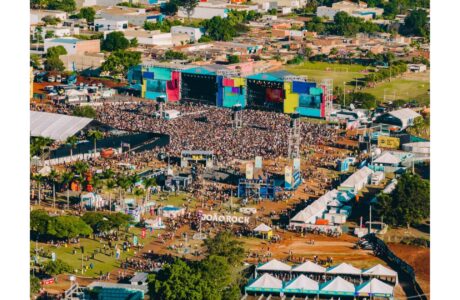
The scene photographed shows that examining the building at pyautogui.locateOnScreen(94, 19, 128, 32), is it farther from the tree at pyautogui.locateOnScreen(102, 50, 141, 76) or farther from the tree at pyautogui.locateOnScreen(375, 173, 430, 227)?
the tree at pyautogui.locateOnScreen(375, 173, 430, 227)

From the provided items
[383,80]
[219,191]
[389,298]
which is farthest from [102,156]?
[383,80]

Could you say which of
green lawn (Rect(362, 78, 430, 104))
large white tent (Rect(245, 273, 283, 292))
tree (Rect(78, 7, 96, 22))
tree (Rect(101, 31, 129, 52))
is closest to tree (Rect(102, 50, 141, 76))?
tree (Rect(101, 31, 129, 52))

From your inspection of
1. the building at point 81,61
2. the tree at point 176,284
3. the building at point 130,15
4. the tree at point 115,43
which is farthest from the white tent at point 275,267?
the building at point 130,15

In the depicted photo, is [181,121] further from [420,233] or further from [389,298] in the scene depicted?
[389,298]

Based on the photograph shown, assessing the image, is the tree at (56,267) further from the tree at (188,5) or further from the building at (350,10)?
the tree at (188,5)

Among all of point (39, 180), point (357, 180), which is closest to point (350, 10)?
point (357, 180)
